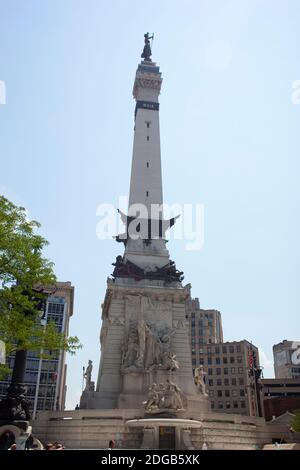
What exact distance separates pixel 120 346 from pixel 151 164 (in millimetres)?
21712

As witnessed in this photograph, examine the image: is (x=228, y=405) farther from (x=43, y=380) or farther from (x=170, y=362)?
(x=170, y=362)

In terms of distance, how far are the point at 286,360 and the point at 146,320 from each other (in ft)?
244

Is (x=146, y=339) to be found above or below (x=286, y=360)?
below

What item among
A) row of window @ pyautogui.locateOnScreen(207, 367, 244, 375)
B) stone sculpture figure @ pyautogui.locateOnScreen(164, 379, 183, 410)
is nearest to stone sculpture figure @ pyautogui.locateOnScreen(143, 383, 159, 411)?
stone sculpture figure @ pyautogui.locateOnScreen(164, 379, 183, 410)

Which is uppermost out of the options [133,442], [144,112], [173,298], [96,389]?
[144,112]

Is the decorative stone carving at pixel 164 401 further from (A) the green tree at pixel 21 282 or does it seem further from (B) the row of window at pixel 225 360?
(B) the row of window at pixel 225 360

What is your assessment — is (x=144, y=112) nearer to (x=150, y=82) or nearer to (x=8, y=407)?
(x=150, y=82)

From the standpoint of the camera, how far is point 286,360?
99.6m

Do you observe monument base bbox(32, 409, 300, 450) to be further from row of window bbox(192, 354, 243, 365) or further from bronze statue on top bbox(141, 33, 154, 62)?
row of window bbox(192, 354, 243, 365)

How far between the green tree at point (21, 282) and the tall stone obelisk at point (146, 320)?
1088cm

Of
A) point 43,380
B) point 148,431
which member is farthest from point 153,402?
point 43,380
